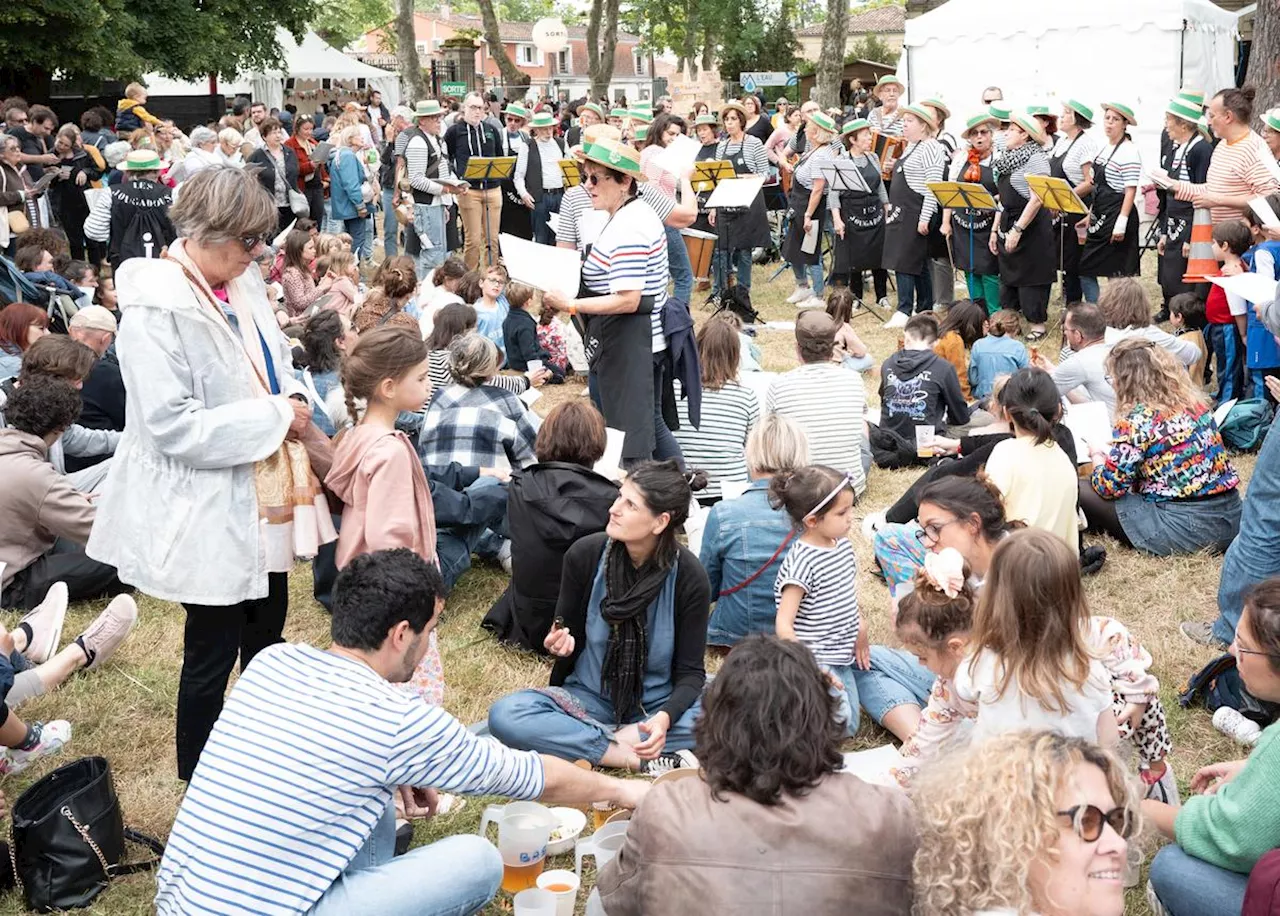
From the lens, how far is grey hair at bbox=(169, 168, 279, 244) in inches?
132

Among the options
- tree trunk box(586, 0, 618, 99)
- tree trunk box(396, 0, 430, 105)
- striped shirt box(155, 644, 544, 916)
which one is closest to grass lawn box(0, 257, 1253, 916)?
striped shirt box(155, 644, 544, 916)

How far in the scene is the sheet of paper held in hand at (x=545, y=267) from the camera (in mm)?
5801

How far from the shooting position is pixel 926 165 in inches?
447

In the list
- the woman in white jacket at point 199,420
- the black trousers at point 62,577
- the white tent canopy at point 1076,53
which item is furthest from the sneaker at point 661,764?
the white tent canopy at point 1076,53

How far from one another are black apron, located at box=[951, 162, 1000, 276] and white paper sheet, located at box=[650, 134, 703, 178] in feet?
7.63

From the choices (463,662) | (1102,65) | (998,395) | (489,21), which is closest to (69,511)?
(463,662)

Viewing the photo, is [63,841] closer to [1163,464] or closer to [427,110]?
[1163,464]

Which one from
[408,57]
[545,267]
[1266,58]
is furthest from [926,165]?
[408,57]

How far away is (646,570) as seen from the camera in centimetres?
410

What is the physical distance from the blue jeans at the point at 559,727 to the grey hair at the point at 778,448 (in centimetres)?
123

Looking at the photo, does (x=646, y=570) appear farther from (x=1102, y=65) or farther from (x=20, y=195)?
(x=1102, y=65)

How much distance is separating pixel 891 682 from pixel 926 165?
7.74m

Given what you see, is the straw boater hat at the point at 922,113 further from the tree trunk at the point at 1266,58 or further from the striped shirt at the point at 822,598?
the striped shirt at the point at 822,598

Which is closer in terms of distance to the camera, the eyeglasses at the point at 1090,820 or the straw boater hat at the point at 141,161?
the eyeglasses at the point at 1090,820
